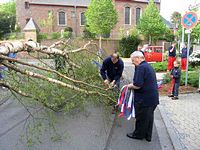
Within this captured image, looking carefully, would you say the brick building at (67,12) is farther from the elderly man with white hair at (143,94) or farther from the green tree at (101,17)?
the elderly man with white hair at (143,94)

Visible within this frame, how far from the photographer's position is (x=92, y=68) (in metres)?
7.35

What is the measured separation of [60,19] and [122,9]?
12.3 metres

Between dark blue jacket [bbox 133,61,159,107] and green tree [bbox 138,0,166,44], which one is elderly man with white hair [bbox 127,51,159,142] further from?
green tree [bbox 138,0,166,44]

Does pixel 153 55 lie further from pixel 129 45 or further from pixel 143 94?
pixel 143 94

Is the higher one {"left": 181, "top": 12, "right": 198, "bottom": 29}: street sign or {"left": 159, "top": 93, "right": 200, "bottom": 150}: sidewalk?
{"left": 181, "top": 12, "right": 198, "bottom": 29}: street sign

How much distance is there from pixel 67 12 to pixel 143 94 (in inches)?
1900

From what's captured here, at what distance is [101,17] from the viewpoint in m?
33.8

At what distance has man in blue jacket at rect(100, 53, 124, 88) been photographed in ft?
23.3

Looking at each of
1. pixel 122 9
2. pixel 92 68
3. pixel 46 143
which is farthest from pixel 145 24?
pixel 46 143

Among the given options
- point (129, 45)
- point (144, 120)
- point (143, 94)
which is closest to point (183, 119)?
point (144, 120)

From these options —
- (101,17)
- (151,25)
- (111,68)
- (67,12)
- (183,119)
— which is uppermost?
(67,12)

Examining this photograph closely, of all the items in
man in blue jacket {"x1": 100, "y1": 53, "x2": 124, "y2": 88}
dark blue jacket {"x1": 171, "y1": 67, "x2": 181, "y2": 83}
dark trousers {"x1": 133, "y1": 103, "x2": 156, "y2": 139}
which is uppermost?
man in blue jacket {"x1": 100, "y1": 53, "x2": 124, "y2": 88}

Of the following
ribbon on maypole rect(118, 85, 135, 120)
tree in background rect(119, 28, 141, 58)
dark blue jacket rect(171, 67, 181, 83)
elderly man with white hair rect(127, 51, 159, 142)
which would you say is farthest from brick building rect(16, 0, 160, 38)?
elderly man with white hair rect(127, 51, 159, 142)

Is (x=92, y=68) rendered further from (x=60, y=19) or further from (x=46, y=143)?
(x=60, y=19)
